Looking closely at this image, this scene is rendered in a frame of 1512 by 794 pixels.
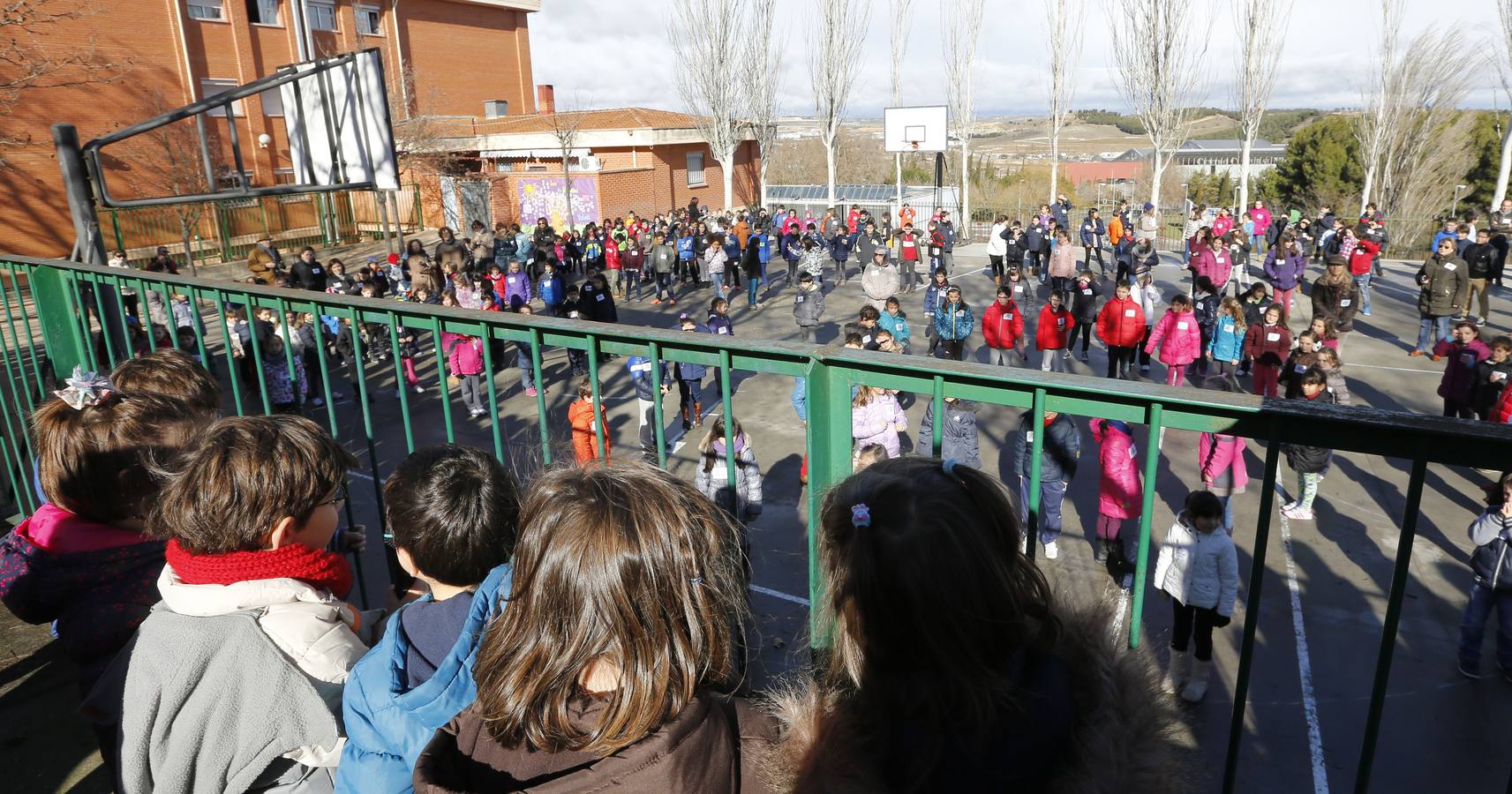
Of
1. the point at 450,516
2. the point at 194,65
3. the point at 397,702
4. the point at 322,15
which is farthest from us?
the point at 322,15

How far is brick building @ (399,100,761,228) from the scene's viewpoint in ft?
98.0

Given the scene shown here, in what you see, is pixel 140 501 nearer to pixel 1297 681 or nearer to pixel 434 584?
pixel 434 584

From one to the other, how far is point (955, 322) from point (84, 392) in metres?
10.2

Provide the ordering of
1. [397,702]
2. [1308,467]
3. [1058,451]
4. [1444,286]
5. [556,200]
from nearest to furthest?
[397,702], [1058,451], [1308,467], [1444,286], [556,200]

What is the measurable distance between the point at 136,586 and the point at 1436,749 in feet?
19.4

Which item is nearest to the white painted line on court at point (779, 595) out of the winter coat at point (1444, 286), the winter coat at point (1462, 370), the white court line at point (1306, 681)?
the white court line at point (1306, 681)

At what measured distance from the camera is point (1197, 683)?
16.8 ft

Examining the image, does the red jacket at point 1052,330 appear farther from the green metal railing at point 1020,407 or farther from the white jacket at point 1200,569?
the green metal railing at point 1020,407

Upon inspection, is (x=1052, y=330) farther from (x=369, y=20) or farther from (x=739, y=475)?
(x=369, y=20)

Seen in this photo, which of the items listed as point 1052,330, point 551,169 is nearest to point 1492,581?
point 1052,330

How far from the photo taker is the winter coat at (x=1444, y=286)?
39.3ft

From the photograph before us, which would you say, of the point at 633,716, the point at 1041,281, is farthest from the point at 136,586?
the point at 1041,281

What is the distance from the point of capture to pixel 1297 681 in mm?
5297

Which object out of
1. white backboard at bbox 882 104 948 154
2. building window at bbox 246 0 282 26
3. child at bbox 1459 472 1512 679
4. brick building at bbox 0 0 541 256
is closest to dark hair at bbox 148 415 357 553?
child at bbox 1459 472 1512 679
